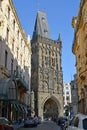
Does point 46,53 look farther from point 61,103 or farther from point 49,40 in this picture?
point 61,103

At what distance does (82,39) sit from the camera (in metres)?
28.2

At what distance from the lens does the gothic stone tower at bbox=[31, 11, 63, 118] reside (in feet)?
274

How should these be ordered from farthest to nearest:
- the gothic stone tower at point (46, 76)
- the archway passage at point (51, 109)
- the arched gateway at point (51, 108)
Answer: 1. the archway passage at point (51, 109)
2. the arched gateway at point (51, 108)
3. the gothic stone tower at point (46, 76)

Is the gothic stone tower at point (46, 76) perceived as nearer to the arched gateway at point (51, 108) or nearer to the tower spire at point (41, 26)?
the arched gateway at point (51, 108)

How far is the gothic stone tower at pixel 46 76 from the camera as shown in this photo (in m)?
83.4

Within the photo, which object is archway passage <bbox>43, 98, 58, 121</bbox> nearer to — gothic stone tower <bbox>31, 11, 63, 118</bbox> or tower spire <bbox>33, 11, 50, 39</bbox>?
gothic stone tower <bbox>31, 11, 63, 118</bbox>

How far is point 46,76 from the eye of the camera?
86.0 meters

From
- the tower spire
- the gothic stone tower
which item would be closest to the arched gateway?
the gothic stone tower

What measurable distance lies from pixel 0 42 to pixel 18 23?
12.7m

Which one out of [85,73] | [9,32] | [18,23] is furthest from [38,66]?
[85,73]

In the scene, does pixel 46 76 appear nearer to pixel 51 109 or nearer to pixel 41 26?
pixel 51 109

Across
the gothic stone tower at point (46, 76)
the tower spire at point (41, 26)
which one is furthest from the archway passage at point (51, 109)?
the tower spire at point (41, 26)

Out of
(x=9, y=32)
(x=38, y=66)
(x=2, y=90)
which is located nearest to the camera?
(x=2, y=90)

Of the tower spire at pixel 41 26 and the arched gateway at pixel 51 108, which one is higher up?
the tower spire at pixel 41 26
